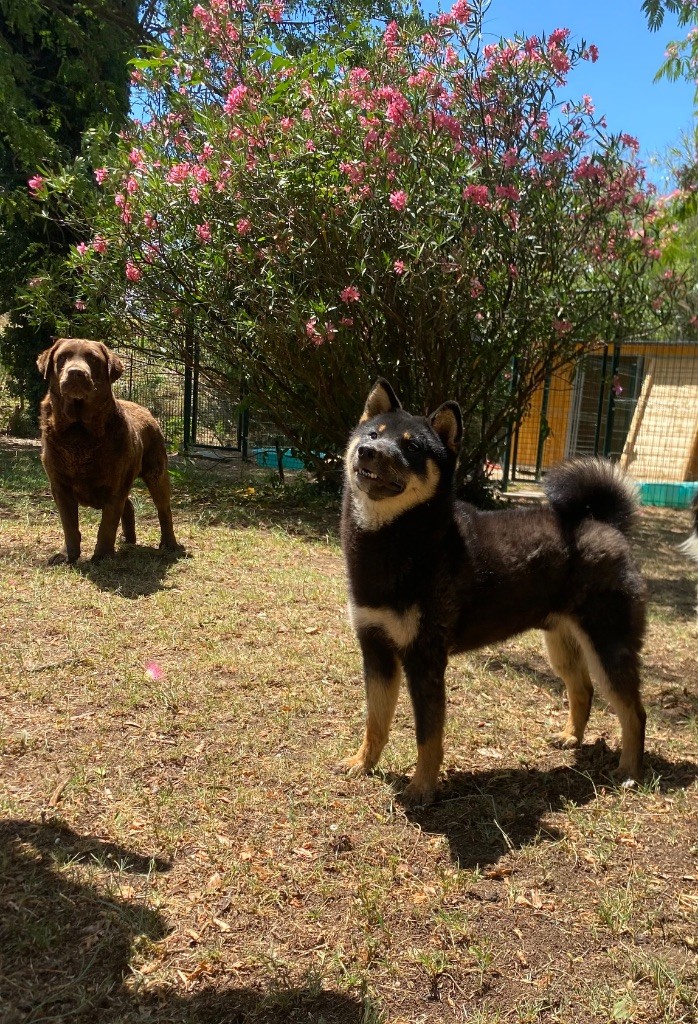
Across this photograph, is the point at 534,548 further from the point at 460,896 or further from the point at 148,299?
the point at 148,299

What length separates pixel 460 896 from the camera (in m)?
2.89

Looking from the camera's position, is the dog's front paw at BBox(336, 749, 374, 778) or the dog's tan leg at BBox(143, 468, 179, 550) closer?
the dog's front paw at BBox(336, 749, 374, 778)

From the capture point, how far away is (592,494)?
4031 millimetres

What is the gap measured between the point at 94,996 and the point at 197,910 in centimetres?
46

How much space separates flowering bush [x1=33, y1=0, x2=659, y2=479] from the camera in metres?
7.76

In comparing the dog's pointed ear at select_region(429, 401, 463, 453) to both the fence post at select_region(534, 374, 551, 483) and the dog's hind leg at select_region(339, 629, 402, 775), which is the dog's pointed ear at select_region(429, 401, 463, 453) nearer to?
the dog's hind leg at select_region(339, 629, 402, 775)

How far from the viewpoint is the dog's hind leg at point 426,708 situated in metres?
3.44

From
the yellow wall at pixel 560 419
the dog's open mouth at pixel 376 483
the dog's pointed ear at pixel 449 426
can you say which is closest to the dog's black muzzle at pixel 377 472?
the dog's open mouth at pixel 376 483

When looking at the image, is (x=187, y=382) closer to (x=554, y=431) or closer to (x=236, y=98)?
(x=236, y=98)

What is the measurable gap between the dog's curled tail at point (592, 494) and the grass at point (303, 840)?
3.89 feet

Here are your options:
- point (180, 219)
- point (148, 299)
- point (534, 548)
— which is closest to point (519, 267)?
point (180, 219)

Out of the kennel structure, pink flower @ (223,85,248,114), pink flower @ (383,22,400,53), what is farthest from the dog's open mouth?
the kennel structure

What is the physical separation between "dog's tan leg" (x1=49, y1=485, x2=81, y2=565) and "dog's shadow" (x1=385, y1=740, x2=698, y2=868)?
153 inches

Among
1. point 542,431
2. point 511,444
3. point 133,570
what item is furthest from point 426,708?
point 511,444
